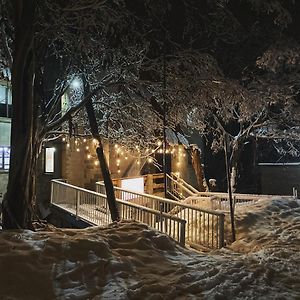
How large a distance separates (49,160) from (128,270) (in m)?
14.7

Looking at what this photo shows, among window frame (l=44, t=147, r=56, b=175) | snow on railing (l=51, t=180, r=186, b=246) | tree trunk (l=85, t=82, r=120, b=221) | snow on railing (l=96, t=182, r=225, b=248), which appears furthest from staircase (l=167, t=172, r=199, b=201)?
tree trunk (l=85, t=82, r=120, b=221)

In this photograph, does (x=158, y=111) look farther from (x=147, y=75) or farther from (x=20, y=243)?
(x=20, y=243)

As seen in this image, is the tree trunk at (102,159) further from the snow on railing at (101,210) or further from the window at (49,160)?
the window at (49,160)

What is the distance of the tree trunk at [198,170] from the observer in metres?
18.0

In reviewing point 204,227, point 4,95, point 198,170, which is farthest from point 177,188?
point 4,95

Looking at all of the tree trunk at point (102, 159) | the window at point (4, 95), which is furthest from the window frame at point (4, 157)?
the tree trunk at point (102, 159)

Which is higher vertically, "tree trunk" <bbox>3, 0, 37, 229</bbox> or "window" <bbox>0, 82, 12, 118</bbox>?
"window" <bbox>0, 82, 12, 118</bbox>

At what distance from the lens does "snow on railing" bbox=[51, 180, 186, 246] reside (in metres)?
8.61

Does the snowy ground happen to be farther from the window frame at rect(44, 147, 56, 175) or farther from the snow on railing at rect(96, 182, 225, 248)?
the window frame at rect(44, 147, 56, 175)

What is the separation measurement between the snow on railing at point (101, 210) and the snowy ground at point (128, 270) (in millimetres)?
2295

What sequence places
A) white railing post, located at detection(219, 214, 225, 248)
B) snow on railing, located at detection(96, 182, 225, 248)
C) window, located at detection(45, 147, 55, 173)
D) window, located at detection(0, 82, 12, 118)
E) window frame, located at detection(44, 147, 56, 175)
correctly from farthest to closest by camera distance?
window, located at detection(0, 82, 12, 118)
window, located at detection(45, 147, 55, 173)
window frame, located at detection(44, 147, 56, 175)
snow on railing, located at detection(96, 182, 225, 248)
white railing post, located at detection(219, 214, 225, 248)

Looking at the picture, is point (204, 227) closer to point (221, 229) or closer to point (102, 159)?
point (221, 229)

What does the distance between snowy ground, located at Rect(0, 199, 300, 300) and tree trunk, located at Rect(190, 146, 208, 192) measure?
458 inches

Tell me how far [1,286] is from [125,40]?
6407 mm
